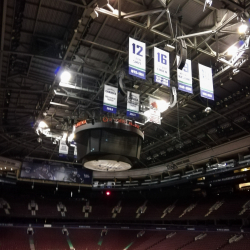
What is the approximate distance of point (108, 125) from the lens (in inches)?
613

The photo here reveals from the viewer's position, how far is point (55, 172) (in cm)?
3228

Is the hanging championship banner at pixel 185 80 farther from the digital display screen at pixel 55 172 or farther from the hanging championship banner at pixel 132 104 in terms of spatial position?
the digital display screen at pixel 55 172

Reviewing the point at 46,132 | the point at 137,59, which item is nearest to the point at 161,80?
the point at 137,59

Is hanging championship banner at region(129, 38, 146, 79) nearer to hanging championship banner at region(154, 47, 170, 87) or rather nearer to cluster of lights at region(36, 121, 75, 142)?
hanging championship banner at region(154, 47, 170, 87)

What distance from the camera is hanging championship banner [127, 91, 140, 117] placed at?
1429 centimetres

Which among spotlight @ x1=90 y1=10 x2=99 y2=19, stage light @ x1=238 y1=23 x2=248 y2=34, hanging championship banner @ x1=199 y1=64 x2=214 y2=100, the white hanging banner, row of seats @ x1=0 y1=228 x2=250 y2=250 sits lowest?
row of seats @ x1=0 y1=228 x2=250 y2=250

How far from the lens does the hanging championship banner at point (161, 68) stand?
1037 centimetres

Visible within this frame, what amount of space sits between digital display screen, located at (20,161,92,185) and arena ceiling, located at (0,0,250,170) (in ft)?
22.0

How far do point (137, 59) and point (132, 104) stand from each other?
4.55 metres

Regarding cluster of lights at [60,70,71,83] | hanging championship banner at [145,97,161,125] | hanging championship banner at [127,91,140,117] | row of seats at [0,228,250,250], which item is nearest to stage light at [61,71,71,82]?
cluster of lights at [60,70,71,83]

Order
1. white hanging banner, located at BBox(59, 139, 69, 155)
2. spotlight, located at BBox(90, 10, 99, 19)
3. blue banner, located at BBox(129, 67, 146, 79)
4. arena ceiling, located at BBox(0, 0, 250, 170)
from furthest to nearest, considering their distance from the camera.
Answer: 1. white hanging banner, located at BBox(59, 139, 69, 155)
2. arena ceiling, located at BBox(0, 0, 250, 170)
3. blue banner, located at BBox(129, 67, 146, 79)
4. spotlight, located at BBox(90, 10, 99, 19)

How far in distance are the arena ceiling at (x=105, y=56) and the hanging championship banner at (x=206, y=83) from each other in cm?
118

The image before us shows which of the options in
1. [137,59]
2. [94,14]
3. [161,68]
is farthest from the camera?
[161,68]

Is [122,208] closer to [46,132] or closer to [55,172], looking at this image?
[55,172]
